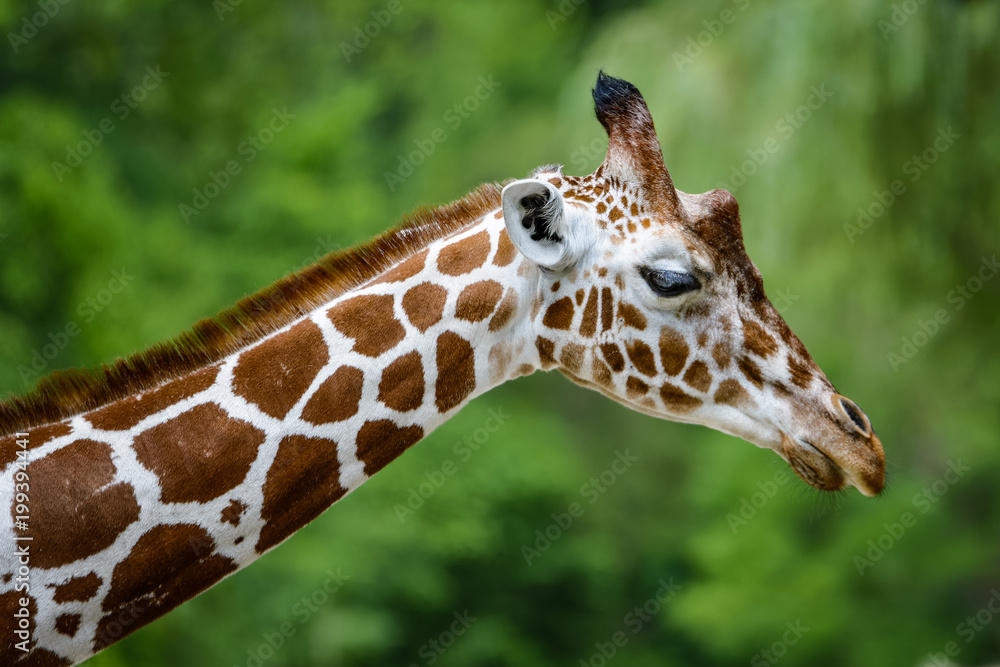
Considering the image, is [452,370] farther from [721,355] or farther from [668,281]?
[721,355]

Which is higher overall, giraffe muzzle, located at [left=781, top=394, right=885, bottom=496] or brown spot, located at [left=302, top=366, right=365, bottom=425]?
giraffe muzzle, located at [left=781, top=394, right=885, bottom=496]

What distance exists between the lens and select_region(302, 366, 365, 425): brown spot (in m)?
2.64

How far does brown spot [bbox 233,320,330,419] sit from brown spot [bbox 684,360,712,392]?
1.05 metres

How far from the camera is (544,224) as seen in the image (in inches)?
106

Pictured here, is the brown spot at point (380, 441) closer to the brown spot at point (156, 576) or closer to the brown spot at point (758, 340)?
the brown spot at point (156, 576)

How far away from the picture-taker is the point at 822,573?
10.4m

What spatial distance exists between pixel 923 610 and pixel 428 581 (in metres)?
5.76

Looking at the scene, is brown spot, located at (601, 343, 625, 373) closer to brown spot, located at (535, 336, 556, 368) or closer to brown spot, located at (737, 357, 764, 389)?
brown spot, located at (535, 336, 556, 368)

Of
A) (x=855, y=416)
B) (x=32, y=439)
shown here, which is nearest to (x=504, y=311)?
(x=855, y=416)

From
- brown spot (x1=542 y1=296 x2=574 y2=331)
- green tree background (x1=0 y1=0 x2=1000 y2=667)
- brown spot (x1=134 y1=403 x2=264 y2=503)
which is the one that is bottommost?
green tree background (x1=0 y1=0 x2=1000 y2=667)

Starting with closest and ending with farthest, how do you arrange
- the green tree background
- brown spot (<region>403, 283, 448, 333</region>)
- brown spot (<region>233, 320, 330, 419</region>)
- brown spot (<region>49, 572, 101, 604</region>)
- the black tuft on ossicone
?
brown spot (<region>49, 572, 101, 604</region>), brown spot (<region>233, 320, 330, 419</region>), brown spot (<region>403, 283, 448, 333</region>), the black tuft on ossicone, the green tree background

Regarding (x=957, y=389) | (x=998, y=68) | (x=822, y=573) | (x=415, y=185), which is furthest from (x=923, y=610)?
(x=415, y=185)

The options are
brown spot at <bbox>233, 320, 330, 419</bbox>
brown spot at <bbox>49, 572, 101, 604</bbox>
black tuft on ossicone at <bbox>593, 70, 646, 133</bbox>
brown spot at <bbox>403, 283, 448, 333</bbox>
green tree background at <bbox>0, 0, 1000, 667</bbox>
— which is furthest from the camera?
green tree background at <bbox>0, 0, 1000, 667</bbox>

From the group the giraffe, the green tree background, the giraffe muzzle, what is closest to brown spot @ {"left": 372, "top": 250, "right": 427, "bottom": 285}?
the giraffe
